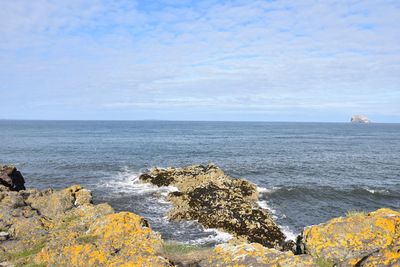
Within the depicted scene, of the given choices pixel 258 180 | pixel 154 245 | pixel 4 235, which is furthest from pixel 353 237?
pixel 258 180

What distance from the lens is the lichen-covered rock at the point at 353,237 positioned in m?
9.83

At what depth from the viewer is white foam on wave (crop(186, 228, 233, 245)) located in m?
25.1

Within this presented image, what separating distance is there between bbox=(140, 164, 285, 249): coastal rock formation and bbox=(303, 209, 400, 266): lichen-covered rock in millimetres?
15216

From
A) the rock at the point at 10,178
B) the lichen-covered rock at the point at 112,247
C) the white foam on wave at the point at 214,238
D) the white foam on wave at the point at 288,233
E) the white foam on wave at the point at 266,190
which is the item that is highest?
the lichen-covered rock at the point at 112,247

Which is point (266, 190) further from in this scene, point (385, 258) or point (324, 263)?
point (385, 258)

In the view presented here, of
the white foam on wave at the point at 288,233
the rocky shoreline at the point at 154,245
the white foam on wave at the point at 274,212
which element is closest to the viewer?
the rocky shoreline at the point at 154,245

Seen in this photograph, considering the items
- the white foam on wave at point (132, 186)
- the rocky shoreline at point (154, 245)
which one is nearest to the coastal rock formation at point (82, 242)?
the rocky shoreline at point (154, 245)

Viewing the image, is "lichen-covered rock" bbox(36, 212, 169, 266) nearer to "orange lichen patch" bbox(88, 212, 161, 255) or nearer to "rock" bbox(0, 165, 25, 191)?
"orange lichen patch" bbox(88, 212, 161, 255)

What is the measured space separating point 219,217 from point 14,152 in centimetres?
6837

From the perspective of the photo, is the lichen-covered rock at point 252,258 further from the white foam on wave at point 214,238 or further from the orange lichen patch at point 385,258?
the white foam on wave at point 214,238

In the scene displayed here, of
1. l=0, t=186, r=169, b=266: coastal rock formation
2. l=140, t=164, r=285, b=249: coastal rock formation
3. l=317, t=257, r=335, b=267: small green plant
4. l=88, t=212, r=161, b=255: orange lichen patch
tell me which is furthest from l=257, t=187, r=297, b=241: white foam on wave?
l=88, t=212, r=161, b=255: orange lichen patch

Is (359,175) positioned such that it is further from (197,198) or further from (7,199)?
(7,199)

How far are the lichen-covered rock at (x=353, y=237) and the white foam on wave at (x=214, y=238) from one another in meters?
15.3

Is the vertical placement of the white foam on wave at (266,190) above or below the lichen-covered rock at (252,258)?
below
